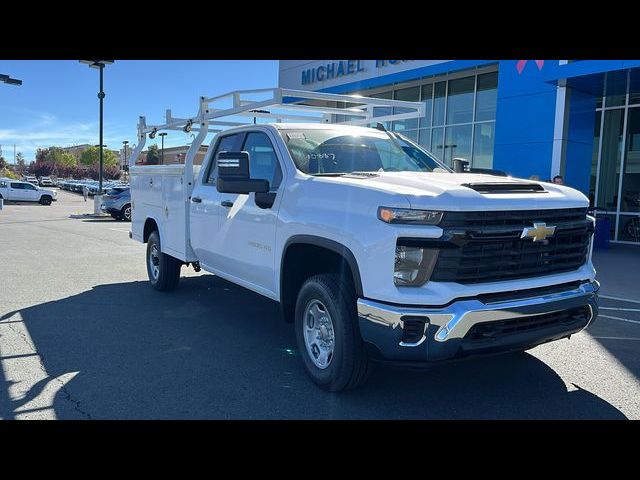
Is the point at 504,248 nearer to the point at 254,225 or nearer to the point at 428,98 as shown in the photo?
the point at 254,225

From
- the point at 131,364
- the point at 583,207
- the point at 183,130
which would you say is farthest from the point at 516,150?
the point at 131,364

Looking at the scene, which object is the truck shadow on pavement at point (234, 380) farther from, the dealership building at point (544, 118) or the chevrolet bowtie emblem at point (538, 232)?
the dealership building at point (544, 118)

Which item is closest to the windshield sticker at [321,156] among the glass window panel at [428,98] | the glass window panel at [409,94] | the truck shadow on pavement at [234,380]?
the truck shadow on pavement at [234,380]

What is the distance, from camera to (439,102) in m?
19.3

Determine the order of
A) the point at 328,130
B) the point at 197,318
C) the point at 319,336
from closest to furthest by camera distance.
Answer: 1. the point at 319,336
2. the point at 328,130
3. the point at 197,318

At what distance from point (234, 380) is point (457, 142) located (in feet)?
52.6

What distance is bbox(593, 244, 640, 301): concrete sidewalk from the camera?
8.52 m

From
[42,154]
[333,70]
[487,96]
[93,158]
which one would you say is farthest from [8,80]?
[42,154]

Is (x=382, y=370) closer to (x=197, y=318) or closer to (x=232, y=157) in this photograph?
(x=232, y=157)

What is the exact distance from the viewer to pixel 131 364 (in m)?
4.74

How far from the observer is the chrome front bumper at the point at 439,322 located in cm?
337

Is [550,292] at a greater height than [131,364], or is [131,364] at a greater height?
[550,292]

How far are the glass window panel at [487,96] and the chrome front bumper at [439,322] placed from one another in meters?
14.9
